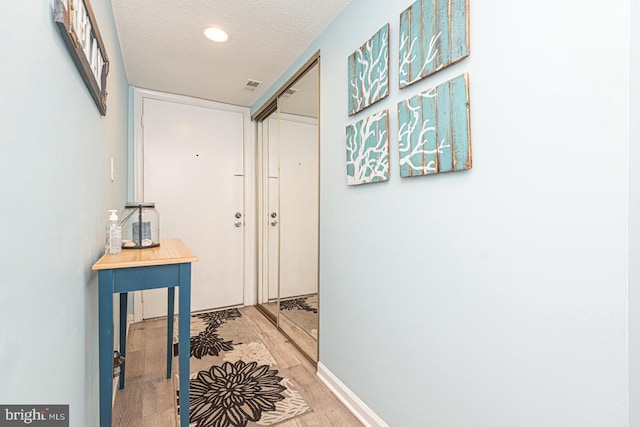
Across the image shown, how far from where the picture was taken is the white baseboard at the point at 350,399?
5.04ft

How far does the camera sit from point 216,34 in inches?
80.4

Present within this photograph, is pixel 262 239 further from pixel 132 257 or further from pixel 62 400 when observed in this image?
pixel 62 400

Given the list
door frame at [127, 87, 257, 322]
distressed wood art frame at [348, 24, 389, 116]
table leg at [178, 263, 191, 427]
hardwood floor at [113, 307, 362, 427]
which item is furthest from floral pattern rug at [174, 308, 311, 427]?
distressed wood art frame at [348, 24, 389, 116]

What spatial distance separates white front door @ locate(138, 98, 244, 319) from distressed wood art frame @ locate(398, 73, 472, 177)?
248 centimetres

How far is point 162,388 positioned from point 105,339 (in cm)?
93

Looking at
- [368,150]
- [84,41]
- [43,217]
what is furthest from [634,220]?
[84,41]

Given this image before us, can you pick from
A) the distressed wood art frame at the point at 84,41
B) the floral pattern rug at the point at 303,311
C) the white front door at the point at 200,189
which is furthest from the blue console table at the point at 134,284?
the white front door at the point at 200,189

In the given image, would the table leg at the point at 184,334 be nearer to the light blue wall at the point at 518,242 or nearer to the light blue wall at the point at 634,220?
the light blue wall at the point at 518,242

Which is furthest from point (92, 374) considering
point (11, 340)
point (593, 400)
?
point (593, 400)

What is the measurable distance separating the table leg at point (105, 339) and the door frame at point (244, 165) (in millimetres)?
2035

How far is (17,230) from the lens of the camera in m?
0.57

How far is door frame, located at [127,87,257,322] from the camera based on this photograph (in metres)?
2.96

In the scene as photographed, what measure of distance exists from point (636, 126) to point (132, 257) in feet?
5.64

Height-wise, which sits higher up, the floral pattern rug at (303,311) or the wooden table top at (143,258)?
the wooden table top at (143,258)
